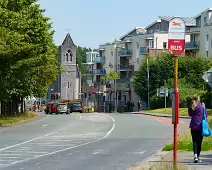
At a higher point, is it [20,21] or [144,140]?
[20,21]

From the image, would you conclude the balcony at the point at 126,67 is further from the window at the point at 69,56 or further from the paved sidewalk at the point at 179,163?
the paved sidewalk at the point at 179,163

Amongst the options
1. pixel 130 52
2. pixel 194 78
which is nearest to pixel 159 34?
pixel 130 52

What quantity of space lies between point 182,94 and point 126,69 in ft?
144

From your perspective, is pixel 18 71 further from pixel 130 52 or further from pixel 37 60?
pixel 130 52

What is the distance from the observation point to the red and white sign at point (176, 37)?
14.0 meters

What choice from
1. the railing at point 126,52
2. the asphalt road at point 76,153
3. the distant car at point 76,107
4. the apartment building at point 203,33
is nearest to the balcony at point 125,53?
the railing at point 126,52

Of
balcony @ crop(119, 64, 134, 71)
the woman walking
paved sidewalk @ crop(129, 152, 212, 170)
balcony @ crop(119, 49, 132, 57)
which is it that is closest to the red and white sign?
paved sidewalk @ crop(129, 152, 212, 170)

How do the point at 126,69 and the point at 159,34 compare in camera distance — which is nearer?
the point at 159,34

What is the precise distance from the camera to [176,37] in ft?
46.2

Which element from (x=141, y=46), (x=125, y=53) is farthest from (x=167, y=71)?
(x=125, y=53)

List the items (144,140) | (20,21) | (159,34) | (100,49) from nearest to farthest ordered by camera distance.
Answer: (144,140), (20,21), (159,34), (100,49)

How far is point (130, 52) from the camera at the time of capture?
122 m

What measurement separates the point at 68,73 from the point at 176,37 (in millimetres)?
135076

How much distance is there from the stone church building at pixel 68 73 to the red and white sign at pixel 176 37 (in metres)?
132
